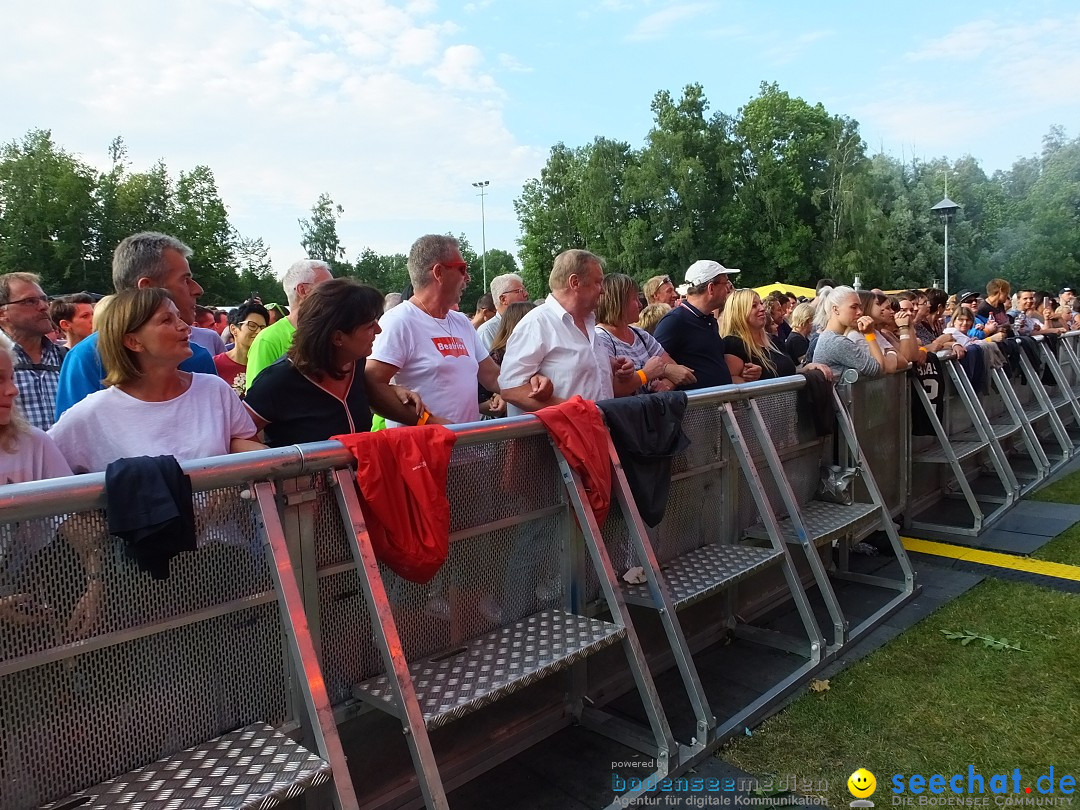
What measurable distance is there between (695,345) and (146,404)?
3290 millimetres

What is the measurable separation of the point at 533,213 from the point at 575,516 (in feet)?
196

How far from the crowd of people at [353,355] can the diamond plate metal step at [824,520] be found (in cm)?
89

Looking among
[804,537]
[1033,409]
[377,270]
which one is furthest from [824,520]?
[377,270]

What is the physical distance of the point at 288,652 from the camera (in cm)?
235

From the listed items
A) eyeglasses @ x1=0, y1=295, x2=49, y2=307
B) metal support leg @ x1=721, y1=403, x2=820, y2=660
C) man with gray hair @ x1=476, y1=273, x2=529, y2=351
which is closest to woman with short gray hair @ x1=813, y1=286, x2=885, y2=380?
metal support leg @ x1=721, y1=403, x2=820, y2=660

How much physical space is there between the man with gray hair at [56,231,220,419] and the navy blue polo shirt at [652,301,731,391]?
2.78 m

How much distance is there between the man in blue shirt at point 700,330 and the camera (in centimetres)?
477

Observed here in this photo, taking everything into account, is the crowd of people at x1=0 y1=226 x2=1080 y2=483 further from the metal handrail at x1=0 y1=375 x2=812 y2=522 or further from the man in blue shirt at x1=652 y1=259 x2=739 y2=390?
the metal handrail at x1=0 y1=375 x2=812 y2=522

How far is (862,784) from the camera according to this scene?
2.86 m

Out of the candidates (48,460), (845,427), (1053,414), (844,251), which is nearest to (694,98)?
(844,251)

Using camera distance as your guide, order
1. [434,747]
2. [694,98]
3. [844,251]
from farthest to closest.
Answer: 1. [694,98]
2. [844,251]
3. [434,747]

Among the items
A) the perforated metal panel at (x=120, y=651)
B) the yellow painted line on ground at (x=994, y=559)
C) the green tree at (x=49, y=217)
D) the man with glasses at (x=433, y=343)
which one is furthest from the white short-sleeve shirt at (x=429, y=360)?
the green tree at (x=49, y=217)

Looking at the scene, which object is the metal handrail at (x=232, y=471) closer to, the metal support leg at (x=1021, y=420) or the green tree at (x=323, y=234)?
the metal support leg at (x=1021, y=420)

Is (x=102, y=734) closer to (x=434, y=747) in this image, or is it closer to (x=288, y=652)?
(x=288, y=652)
